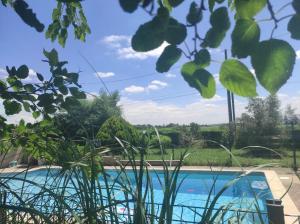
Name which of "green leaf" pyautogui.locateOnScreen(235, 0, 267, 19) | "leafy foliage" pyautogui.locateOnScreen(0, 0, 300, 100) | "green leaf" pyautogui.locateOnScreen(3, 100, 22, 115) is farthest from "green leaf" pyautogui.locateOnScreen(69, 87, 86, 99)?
"green leaf" pyautogui.locateOnScreen(235, 0, 267, 19)

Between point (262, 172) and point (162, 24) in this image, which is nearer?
point (162, 24)

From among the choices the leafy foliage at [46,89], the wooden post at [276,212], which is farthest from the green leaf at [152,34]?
the wooden post at [276,212]

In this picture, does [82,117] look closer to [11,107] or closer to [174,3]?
[11,107]

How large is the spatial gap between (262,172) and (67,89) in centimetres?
1100

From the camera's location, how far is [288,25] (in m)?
0.52

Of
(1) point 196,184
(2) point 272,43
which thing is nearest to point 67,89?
(2) point 272,43

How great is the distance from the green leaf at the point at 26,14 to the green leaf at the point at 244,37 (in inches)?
32.0

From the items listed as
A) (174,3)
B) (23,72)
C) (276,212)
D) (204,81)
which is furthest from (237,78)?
(276,212)

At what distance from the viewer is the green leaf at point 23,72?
73.1 inches

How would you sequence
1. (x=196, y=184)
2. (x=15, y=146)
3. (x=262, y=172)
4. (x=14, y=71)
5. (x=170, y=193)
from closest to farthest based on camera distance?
(x=170, y=193) < (x=14, y=71) < (x=15, y=146) < (x=196, y=184) < (x=262, y=172)

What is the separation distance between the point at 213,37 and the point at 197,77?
0.25 feet

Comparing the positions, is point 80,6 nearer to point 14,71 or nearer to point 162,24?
point 14,71

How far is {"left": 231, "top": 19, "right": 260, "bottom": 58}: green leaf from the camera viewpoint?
534mm

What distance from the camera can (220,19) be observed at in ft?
1.97
